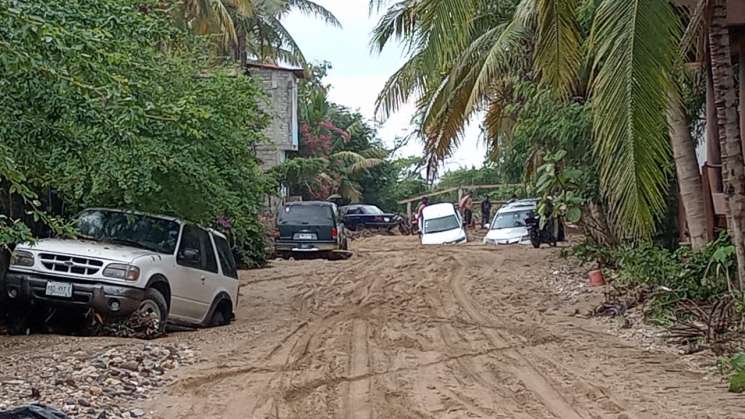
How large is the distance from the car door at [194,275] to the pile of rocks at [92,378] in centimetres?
173

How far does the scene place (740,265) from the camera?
10055 millimetres

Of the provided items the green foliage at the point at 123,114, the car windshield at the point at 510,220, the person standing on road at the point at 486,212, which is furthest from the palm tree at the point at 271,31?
the green foliage at the point at 123,114

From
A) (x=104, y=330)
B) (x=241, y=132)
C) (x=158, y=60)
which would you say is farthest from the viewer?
(x=241, y=132)

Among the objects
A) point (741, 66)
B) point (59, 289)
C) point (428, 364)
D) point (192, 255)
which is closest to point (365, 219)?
point (192, 255)

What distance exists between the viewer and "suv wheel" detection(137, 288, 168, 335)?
37.2 feet

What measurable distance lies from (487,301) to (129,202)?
6.69m

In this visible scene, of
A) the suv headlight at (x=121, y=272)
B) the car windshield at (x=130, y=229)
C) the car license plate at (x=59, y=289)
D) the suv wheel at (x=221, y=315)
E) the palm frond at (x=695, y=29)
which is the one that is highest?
the palm frond at (x=695, y=29)

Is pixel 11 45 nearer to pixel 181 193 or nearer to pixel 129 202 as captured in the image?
pixel 129 202

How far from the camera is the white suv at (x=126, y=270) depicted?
11000 millimetres

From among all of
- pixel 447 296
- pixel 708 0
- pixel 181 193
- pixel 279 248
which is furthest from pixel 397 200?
pixel 708 0

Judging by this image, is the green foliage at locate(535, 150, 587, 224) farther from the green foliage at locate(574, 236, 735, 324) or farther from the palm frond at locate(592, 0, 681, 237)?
the palm frond at locate(592, 0, 681, 237)

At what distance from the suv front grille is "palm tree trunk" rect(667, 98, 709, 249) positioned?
345 inches

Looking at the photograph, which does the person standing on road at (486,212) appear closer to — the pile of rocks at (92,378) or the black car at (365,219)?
the black car at (365,219)

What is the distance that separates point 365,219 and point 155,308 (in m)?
31.6
